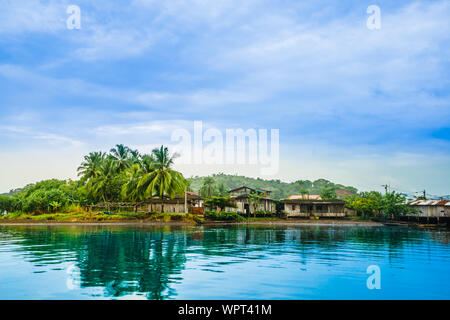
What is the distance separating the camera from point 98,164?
6531 centimetres

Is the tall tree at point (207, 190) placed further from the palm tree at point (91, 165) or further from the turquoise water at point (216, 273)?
the turquoise water at point (216, 273)

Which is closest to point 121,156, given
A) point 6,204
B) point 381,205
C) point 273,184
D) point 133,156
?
point 133,156

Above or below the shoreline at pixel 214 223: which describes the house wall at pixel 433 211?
above

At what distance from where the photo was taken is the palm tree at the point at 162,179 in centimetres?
5488

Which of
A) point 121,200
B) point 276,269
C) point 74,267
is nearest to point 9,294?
point 74,267

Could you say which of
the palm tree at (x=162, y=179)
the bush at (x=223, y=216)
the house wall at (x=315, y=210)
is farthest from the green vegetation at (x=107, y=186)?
the house wall at (x=315, y=210)

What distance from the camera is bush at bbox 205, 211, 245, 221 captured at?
57062 millimetres

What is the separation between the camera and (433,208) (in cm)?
5606

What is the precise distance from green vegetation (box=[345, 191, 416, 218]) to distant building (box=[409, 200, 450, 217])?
1254mm

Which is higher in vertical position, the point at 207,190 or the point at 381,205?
the point at 207,190

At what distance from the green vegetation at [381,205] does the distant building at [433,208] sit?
49.4 inches

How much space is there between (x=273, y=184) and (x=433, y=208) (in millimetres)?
124215

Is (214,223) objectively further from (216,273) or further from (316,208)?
(216,273)
